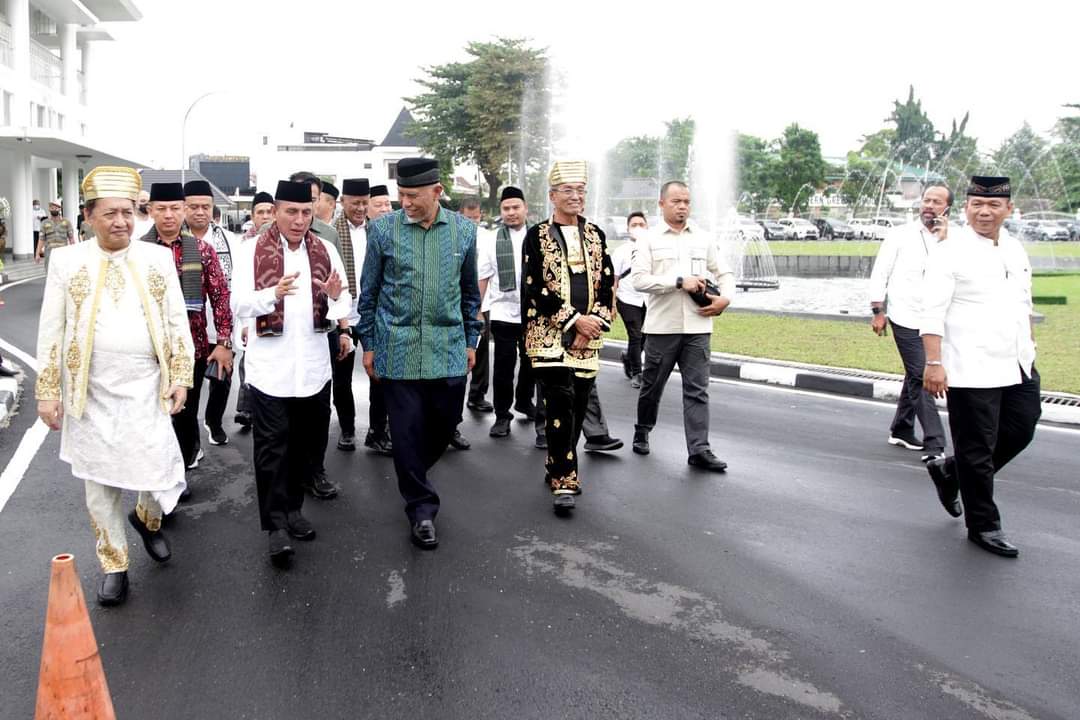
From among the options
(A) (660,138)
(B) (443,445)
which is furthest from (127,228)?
(A) (660,138)

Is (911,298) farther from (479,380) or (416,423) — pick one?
(416,423)

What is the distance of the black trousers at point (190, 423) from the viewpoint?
18.8ft

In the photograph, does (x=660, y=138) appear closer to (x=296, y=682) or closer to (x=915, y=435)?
(x=915, y=435)

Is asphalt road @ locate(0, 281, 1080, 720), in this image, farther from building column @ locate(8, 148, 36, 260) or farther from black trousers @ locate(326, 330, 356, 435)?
building column @ locate(8, 148, 36, 260)

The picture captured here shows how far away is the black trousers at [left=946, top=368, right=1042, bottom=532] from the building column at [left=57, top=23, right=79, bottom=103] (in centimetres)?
4094

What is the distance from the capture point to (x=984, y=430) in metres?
4.91

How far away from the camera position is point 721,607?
4.14 meters

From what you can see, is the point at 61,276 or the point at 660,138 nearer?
the point at 61,276

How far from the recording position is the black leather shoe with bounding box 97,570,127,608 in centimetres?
411

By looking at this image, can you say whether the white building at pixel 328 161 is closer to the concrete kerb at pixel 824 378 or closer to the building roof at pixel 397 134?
the building roof at pixel 397 134

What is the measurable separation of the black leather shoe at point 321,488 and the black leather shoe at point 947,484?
140 inches

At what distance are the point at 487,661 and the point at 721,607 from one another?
114 cm

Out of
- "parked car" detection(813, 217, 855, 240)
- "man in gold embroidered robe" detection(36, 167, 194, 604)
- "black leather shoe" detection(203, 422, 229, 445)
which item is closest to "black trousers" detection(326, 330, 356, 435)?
"black leather shoe" detection(203, 422, 229, 445)

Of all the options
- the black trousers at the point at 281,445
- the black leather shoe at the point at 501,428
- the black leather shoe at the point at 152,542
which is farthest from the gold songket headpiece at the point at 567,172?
the black leather shoe at the point at 152,542
